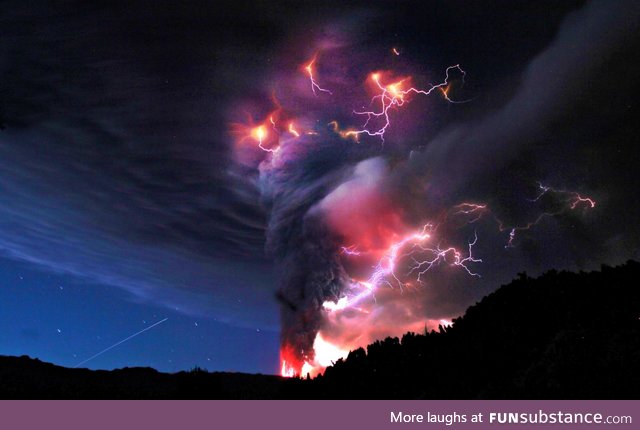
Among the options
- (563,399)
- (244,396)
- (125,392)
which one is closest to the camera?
(563,399)

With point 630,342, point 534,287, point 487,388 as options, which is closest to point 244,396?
point 487,388

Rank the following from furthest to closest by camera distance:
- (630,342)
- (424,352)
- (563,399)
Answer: (424,352) → (630,342) → (563,399)

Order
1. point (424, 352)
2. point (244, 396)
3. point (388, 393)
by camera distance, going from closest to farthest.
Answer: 1. point (388, 393)
2. point (424, 352)
3. point (244, 396)

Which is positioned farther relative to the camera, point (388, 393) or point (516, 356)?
point (388, 393)

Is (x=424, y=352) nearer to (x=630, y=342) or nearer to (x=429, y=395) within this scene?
(x=429, y=395)

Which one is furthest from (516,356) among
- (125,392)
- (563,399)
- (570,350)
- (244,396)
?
(125,392)

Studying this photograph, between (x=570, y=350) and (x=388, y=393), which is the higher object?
(x=570, y=350)

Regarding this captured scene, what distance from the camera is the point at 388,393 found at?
9359mm

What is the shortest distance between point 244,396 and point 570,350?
9436 millimetres

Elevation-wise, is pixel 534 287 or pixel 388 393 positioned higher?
pixel 534 287

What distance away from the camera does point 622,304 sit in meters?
8.76

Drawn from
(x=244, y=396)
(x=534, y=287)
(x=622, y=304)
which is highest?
(x=534, y=287)
